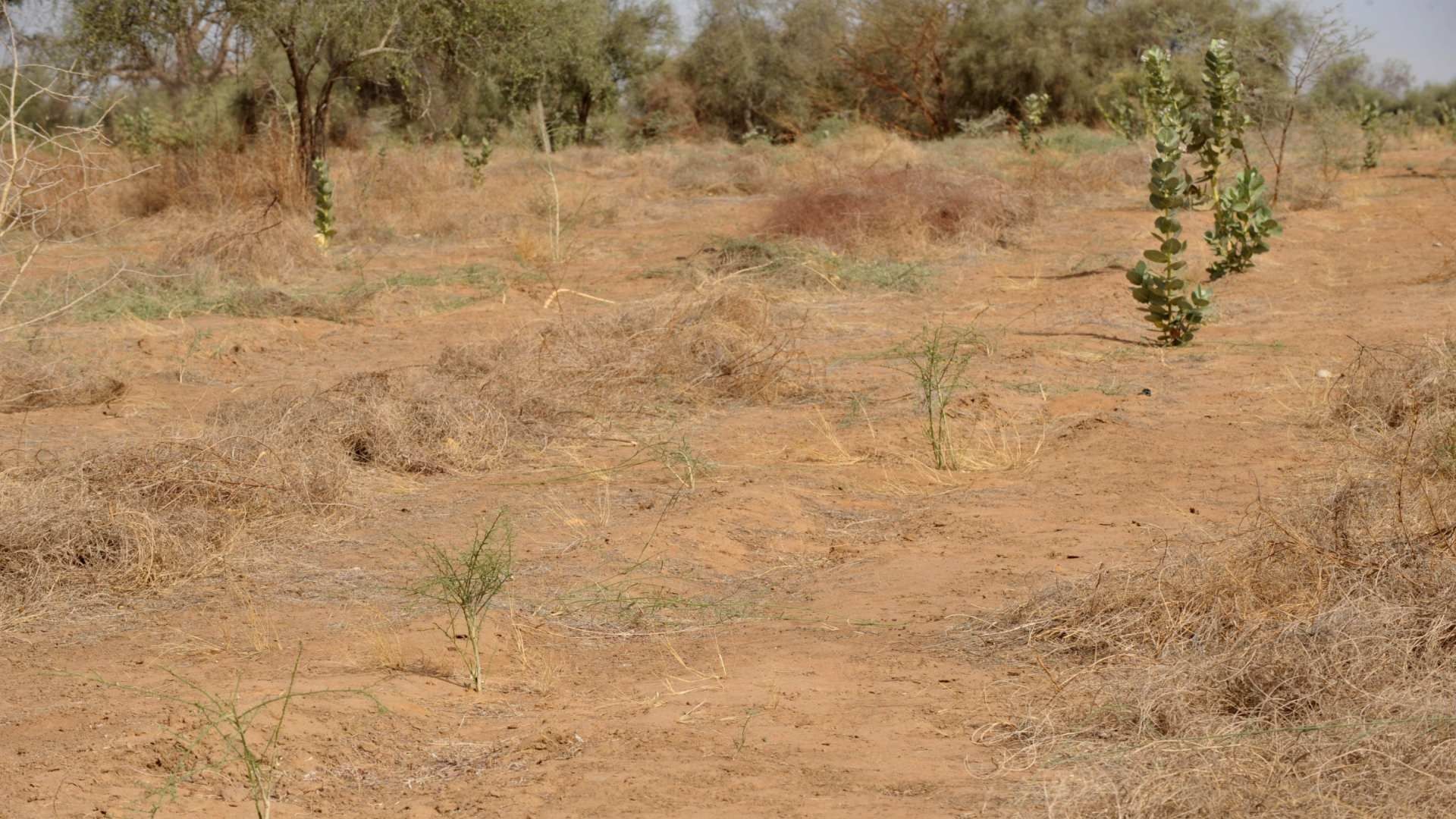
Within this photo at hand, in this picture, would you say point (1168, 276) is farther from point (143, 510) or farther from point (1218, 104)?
point (143, 510)

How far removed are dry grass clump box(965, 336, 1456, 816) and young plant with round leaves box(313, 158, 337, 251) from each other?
10255 mm

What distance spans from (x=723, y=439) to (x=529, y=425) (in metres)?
0.87

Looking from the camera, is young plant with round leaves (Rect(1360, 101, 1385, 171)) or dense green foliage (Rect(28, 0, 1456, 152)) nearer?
dense green foliage (Rect(28, 0, 1456, 152))

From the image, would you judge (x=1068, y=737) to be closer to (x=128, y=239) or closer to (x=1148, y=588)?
(x=1148, y=588)

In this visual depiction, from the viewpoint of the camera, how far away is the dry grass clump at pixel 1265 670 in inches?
95.0

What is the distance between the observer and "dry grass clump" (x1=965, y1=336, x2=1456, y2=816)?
7.91 feet

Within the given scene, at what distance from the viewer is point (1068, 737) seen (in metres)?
2.82

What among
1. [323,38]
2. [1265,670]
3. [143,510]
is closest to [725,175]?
[323,38]

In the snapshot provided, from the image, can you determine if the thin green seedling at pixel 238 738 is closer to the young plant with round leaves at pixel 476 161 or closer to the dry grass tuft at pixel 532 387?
the dry grass tuft at pixel 532 387

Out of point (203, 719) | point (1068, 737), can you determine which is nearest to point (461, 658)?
point (203, 719)

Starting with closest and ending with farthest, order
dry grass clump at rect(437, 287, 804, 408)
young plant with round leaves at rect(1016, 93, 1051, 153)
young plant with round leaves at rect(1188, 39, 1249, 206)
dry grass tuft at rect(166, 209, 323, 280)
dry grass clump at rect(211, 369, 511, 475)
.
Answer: dry grass clump at rect(211, 369, 511, 475), dry grass clump at rect(437, 287, 804, 408), dry grass tuft at rect(166, 209, 323, 280), young plant with round leaves at rect(1188, 39, 1249, 206), young plant with round leaves at rect(1016, 93, 1051, 153)

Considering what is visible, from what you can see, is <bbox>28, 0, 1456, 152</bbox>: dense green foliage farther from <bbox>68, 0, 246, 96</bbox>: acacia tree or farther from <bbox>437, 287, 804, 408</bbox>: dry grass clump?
<bbox>437, 287, 804, 408</bbox>: dry grass clump

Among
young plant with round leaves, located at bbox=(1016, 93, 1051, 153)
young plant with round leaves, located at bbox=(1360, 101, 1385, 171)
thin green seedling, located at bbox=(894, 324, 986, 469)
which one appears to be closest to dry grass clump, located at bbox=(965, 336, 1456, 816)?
thin green seedling, located at bbox=(894, 324, 986, 469)

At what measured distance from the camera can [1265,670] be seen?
291cm
